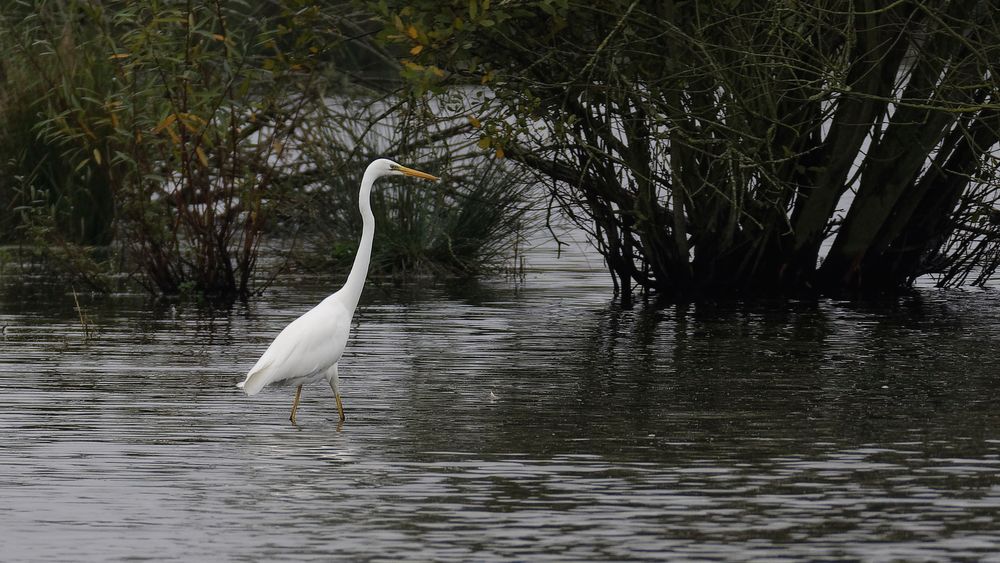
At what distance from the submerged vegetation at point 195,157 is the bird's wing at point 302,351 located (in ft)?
15.3

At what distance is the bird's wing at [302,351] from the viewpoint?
9.90 m

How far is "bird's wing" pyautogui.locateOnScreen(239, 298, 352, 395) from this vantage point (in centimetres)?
990

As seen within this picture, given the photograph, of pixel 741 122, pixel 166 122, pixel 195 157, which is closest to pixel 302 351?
pixel 166 122

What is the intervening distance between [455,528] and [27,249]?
13052 millimetres

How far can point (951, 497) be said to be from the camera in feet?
25.2

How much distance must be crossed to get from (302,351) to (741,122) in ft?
18.0

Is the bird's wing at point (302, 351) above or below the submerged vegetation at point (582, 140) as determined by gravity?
below

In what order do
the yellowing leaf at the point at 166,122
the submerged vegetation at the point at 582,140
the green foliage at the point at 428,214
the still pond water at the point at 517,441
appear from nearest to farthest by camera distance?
the still pond water at the point at 517,441, the submerged vegetation at the point at 582,140, the yellowing leaf at the point at 166,122, the green foliage at the point at 428,214

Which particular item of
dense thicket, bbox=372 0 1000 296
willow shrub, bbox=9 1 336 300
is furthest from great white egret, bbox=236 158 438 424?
willow shrub, bbox=9 1 336 300

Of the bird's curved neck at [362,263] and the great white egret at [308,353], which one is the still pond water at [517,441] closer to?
the great white egret at [308,353]

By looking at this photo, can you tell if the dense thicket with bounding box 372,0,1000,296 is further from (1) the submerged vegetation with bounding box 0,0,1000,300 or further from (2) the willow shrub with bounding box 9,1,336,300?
(2) the willow shrub with bounding box 9,1,336,300

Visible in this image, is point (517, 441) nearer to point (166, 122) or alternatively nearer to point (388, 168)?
point (388, 168)

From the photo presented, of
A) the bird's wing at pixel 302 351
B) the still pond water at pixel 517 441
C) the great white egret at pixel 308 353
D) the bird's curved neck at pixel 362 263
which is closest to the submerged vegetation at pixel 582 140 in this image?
the still pond water at pixel 517 441

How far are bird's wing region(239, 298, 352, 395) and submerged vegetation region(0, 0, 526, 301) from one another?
4.66m
